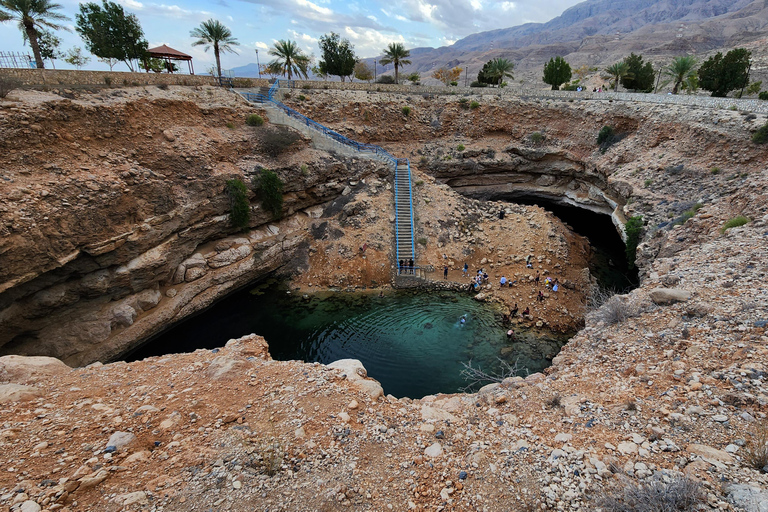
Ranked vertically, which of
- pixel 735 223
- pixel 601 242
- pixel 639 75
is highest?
pixel 639 75

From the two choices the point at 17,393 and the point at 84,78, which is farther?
the point at 84,78

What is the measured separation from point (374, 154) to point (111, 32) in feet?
69.9

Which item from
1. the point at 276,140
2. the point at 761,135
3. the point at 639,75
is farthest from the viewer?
the point at 639,75

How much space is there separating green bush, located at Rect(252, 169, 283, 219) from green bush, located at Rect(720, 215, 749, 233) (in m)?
21.6

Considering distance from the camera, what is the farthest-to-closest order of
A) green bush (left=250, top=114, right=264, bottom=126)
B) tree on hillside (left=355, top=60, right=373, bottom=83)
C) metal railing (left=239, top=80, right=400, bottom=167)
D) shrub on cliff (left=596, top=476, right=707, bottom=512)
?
tree on hillside (left=355, top=60, right=373, bottom=83) < metal railing (left=239, top=80, right=400, bottom=167) < green bush (left=250, top=114, right=264, bottom=126) < shrub on cliff (left=596, top=476, right=707, bottom=512)

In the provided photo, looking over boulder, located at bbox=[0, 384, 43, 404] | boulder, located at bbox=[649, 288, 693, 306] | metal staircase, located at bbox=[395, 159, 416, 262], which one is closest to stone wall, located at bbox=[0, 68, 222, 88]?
boulder, located at bbox=[0, 384, 43, 404]

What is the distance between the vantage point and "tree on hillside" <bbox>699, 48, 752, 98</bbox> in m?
25.7

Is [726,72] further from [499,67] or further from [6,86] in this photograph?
[6,86]

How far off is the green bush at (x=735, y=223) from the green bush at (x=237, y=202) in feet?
73.2

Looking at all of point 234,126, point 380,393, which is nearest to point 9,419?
point 380,393

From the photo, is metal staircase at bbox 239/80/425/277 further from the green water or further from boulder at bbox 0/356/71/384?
boulder at bbox 0/356/71/384

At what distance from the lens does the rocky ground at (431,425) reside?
17.8ft

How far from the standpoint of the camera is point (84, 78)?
728 inches

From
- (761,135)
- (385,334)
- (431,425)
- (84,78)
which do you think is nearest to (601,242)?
(761,135)
